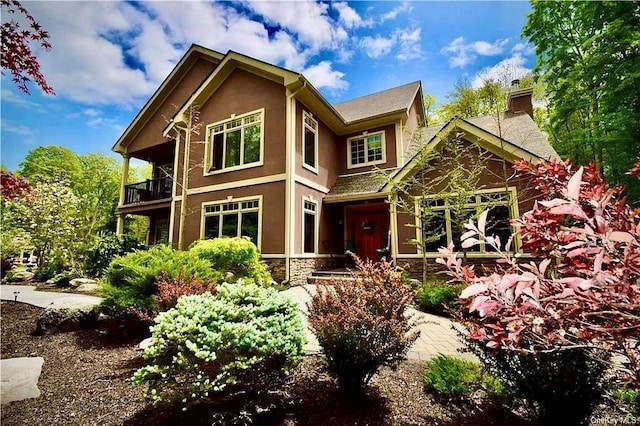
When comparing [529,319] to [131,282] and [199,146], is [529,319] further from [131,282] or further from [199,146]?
[199,146]

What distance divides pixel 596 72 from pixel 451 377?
15.7m

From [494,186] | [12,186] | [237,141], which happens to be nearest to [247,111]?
[237,141]

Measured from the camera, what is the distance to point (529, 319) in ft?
4.19

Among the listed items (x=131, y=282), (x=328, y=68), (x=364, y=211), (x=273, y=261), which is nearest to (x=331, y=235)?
(x=364, y=211)

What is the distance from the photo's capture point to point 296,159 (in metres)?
9.70

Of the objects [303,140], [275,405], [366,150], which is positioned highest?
[366,150]

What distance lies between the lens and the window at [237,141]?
412 inches

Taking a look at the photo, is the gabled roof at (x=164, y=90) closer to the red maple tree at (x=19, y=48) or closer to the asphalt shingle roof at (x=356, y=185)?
the asphalt shingle roof at (x=356, y=185)

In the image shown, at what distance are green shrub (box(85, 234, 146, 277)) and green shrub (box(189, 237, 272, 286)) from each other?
5734 mm

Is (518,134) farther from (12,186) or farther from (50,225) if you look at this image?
(50,225)

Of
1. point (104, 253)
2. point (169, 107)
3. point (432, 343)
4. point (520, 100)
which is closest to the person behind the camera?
point (432, 343)

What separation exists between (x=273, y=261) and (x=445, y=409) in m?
7.15

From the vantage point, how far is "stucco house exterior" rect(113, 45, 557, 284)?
9.13 m

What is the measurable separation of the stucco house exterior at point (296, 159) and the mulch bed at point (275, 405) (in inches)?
225
